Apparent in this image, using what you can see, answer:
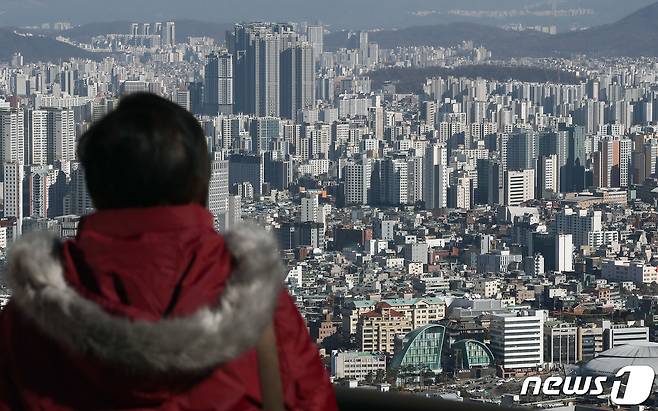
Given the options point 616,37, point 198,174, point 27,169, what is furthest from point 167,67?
point 198,174

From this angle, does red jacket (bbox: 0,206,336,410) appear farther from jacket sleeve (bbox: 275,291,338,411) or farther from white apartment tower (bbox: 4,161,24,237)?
white apartment tower (bbox: 4,161,24,237)

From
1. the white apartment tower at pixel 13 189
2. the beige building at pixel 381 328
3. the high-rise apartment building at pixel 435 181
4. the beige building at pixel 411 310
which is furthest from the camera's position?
the high-rise apartment building at pixel 435 181

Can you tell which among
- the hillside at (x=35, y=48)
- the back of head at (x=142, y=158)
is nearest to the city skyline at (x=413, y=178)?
the back of head at (x=142, y=158)

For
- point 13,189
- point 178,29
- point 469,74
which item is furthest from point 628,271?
point 178,29

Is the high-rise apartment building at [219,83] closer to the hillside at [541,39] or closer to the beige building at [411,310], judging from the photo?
the hillside at [541,39]

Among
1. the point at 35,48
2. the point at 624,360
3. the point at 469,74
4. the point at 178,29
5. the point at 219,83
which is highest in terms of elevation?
the point at 178,29

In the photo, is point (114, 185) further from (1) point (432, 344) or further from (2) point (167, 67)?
(2) point (167, 67)

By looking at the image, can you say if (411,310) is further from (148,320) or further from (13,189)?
(148,320)
